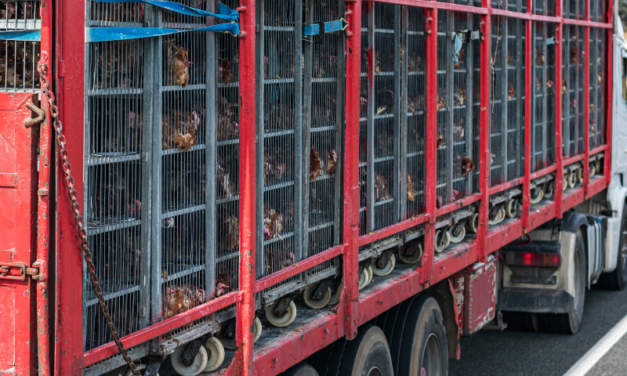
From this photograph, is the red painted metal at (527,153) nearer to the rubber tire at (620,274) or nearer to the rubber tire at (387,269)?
the rubber tire at (387,269)

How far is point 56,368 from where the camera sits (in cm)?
280

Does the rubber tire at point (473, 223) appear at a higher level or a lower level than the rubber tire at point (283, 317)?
higher

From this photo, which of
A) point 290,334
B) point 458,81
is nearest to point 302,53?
point 290,334

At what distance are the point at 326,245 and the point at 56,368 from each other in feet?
7.04

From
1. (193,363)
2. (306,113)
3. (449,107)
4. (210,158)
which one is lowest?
(193,363)

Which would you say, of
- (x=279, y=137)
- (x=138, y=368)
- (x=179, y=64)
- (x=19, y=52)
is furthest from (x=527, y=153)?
(x=19, y=52)

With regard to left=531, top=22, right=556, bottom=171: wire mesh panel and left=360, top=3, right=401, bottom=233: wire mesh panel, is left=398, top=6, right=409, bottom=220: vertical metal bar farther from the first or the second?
left=531, top=22, right=556, bottom=171: wire mesh panel

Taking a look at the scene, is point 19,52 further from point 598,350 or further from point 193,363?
point 598,350

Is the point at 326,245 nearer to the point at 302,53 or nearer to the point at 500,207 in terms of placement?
the point at 302,53

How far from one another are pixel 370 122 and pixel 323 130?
640 mm

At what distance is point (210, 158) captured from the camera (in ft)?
12.0

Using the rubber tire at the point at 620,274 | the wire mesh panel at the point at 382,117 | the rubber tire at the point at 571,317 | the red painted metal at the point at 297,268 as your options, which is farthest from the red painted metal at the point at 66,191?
the rubber tire at the point at 620,274

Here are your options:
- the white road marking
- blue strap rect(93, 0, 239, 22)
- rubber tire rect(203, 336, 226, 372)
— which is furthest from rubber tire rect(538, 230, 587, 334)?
blue strap rect(93, 0, 239, 22)

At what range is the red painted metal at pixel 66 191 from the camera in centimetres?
279
